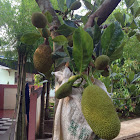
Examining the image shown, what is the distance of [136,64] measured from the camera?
132 inches

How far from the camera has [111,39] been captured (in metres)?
0.44

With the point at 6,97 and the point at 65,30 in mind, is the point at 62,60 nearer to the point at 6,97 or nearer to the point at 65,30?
the point at 65,30

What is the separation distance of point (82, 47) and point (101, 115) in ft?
0.50

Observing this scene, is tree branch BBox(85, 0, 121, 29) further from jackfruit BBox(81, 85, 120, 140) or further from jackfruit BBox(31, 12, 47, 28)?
jackfruit BBox(81, 85, 120, 140)

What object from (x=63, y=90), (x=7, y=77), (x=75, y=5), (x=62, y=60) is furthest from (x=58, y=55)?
(x=7, y=77)

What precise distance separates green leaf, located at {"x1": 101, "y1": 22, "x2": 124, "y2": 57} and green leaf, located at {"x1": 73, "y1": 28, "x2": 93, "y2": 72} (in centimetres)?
7

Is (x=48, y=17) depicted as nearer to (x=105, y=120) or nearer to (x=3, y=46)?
(x=105, y=120)

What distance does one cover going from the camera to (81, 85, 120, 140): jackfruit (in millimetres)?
313

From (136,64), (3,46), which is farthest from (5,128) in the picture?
(136,64)

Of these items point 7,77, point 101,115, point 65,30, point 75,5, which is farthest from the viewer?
point 7,77

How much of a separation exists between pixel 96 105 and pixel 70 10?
47 cm

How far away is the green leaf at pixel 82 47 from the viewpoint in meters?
0.37

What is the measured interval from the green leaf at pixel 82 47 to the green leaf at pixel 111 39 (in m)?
0.07

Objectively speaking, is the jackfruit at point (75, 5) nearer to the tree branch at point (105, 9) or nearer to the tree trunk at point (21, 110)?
the tree branch at point (105, 9)
